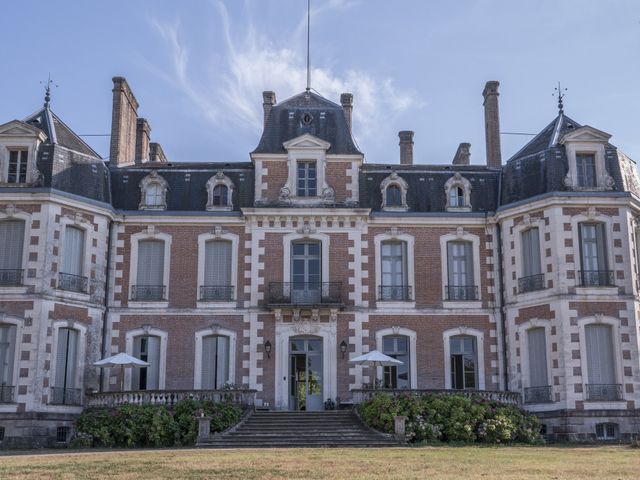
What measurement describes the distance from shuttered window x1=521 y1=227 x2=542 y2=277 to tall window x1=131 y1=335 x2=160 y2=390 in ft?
34.2

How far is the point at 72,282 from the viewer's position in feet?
76.2

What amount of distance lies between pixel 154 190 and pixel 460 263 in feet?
30.1

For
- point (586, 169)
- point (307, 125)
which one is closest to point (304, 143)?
point (307, 125)

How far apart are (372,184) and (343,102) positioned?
11.0ft

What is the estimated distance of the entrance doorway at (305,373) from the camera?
23.9 meters

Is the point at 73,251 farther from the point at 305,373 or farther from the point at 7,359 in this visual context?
the point at 305,373

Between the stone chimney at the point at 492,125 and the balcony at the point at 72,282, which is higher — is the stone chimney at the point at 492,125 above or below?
above

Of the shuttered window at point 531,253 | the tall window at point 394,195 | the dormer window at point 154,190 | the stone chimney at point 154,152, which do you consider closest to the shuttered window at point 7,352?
the dormer window at point 154,190

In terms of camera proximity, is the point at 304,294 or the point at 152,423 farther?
the point at 304,294

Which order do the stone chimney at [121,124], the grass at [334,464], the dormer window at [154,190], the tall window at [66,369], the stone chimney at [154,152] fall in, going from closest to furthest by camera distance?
the grass at [334,464] → the tall window at [66,369] → the dormer window at [154,190] → the stone chimney at [121,124] → the stone chimney at [154,152]

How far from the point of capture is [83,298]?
2338 centimetres

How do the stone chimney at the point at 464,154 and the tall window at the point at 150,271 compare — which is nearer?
the tall window at the point at 150,271

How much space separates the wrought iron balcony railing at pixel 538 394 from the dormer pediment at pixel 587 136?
6813mm

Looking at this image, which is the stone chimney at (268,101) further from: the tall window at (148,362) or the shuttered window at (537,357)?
the shuttered window at (537,357)
